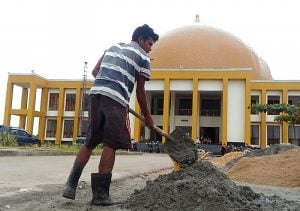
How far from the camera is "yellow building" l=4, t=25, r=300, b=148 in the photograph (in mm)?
40344

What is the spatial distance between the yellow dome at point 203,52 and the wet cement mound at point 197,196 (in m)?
42.8

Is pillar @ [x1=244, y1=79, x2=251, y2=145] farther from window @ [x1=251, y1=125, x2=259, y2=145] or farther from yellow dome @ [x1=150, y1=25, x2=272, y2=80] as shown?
yellow dome @ [x1=150, y1=25, x2=272, y2=80]

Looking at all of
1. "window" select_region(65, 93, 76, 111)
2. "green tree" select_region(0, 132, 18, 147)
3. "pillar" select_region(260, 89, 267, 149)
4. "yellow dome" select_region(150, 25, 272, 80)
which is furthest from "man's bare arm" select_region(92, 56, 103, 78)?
"window" select_region(65, 93, 76, 111)

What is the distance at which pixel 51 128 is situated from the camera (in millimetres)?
48719

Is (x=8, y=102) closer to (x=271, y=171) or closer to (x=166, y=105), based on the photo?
(x=166, y=105)

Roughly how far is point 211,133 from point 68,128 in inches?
619

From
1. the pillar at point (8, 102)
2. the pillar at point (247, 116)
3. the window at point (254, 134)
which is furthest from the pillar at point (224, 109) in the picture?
the pillar at point (8, 102)

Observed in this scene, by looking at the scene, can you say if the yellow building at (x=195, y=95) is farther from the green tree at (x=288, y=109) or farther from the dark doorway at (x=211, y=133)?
the green tree at (x=288, y=109)

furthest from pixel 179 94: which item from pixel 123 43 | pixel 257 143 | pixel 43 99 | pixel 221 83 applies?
pixel 123 43

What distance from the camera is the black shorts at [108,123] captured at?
388cm

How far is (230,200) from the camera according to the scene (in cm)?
356

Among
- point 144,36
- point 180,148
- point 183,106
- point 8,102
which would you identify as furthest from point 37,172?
point 8,102

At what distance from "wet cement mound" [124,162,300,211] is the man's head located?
1.30 meters

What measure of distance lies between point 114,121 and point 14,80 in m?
44.0
